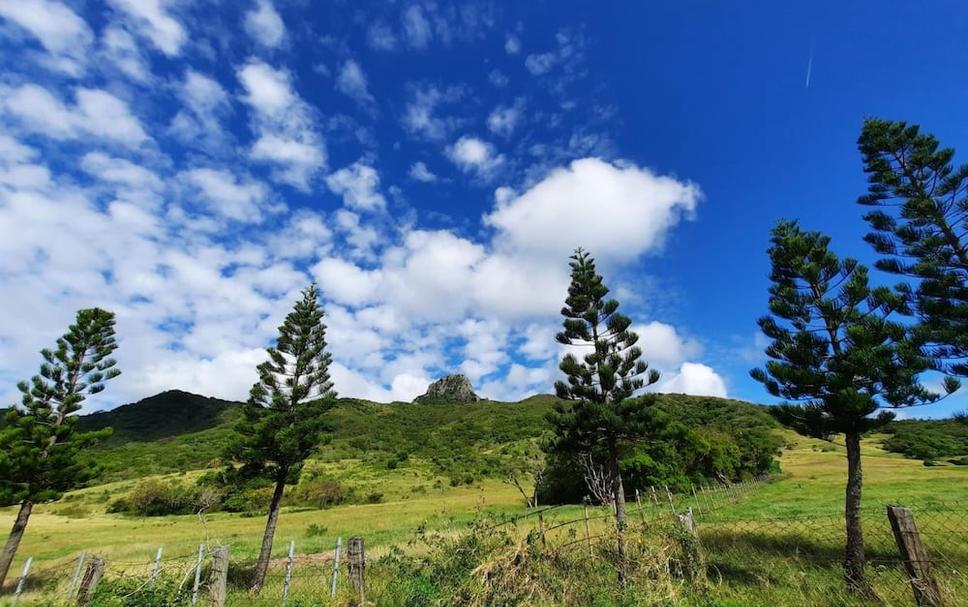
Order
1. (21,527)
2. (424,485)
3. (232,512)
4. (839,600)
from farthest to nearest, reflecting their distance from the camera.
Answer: (424,485), (232,512), (21,527), (839,600)

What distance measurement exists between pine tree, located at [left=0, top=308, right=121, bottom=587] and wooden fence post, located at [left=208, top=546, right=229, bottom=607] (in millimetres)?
15367

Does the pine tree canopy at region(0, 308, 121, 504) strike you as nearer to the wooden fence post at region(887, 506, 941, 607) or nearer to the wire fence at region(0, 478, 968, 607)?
the wire fence at region(0, 478, 968, 607)

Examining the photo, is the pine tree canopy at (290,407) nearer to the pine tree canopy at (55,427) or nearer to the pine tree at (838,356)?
the pine tree canopy at (55,427)

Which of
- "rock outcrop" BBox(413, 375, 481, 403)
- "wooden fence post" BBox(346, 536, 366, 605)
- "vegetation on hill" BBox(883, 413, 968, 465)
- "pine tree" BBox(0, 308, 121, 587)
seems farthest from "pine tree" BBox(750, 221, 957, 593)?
"rock outcrop" BBox(413, 375, 481, 403)

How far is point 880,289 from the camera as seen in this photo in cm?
931

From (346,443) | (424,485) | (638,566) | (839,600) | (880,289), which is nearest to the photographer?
(638,566)

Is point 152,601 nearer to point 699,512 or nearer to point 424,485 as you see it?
point 699,512

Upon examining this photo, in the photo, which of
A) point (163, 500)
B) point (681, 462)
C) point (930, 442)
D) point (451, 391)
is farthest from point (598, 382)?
point (451, 391)

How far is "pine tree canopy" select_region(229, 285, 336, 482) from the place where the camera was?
54.0 feet

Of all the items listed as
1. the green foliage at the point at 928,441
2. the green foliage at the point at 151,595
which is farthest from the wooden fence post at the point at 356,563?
the green foliage at the point at 928,441

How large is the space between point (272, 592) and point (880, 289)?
14603 mm

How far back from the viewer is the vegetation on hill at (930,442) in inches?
1846

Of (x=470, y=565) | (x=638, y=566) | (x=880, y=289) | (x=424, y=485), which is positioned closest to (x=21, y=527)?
(x=470, y=565)

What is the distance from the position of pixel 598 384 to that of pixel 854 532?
1125 cm
